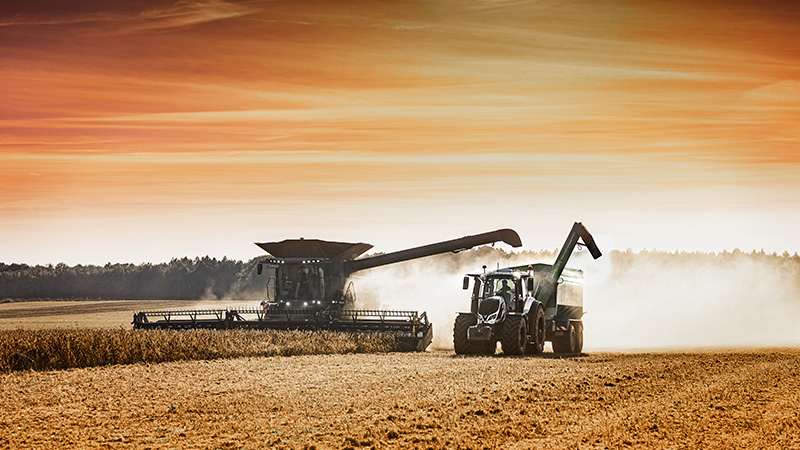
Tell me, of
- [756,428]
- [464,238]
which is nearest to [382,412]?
[756,428]

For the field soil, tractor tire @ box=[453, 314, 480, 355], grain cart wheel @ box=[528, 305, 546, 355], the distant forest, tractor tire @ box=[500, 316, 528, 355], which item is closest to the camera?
the field soil

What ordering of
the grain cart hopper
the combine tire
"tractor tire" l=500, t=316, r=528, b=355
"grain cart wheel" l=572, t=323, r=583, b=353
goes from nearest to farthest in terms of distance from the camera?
"tractor tire" l=500, t=316, r=528, b=355 → the grain cart hopper → the combine tire → "grain cart wheel" l=572, t=323, r=583, b=353

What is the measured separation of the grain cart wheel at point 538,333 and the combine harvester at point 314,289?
3.74 m

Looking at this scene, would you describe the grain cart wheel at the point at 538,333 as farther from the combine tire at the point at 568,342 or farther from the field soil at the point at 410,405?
the field soil at the point at 410,405

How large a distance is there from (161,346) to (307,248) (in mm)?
8035

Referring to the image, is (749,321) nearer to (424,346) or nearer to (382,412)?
(424,346)

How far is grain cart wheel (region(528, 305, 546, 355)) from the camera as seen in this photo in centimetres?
2385

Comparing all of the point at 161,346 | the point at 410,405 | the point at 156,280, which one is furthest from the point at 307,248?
the point at 156,280

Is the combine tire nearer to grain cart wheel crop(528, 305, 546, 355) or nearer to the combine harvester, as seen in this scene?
grain cart wheel crop(528, 305, 546, 355)

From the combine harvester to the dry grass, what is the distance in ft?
5.42

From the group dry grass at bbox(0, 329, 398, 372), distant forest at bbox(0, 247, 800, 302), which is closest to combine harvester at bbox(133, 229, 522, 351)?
dry grass at bbox(0, 329, 398, 372)

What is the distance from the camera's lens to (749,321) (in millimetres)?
45969

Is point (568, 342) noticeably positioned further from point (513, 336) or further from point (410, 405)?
point (410, 405)

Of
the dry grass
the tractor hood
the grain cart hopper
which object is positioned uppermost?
the tractor hood
